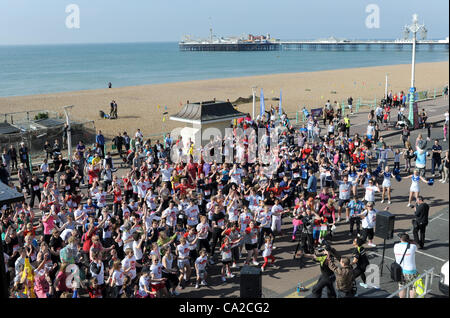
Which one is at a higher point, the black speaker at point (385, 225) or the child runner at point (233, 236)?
the black speaker at point (385, 225)

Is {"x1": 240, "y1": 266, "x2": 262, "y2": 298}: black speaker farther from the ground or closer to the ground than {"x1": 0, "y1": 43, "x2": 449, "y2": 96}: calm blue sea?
closer to the ground

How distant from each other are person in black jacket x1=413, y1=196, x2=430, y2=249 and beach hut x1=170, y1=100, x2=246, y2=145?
33.3 ft

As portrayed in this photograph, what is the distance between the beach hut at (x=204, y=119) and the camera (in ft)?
60.4

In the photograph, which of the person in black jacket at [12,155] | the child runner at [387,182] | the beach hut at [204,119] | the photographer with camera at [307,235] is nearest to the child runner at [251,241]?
the photographer with camera at [307,235]

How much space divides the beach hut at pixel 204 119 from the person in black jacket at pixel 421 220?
10.1 metres

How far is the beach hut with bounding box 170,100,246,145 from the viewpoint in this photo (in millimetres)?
18406

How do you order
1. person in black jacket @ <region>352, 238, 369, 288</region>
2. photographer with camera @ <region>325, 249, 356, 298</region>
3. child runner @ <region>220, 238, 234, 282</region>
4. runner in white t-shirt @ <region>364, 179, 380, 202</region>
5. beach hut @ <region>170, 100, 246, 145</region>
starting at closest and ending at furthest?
photographer with camera @ <region>325, 249, 356, 298</region>
person in black jacket @ <region>352, 238, 369, 288</region>
child runner @ <region>220, 238, 234, 282</region>
runner in white t-shirt @ <region>364, 179, 380, 202</region>
beach hut @ <region>170, 100, 246, 145</region>

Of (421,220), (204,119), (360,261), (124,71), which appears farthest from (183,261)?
(124,71)

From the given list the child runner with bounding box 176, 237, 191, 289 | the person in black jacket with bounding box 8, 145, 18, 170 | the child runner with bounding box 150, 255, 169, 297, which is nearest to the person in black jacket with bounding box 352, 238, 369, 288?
the child runner with bounding box 176, 237, 191, 289

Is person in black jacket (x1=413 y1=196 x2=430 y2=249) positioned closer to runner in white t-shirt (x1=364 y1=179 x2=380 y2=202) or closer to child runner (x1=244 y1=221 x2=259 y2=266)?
runner in white t-shirt (x1=364 y1=179 x2=380 y2=202)

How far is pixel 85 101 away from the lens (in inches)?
1906

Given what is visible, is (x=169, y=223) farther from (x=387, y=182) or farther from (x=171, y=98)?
(x=171, y=98)

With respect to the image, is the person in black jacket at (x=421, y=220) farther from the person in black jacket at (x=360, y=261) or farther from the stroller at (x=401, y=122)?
the stroller at (x=401, y=122)
